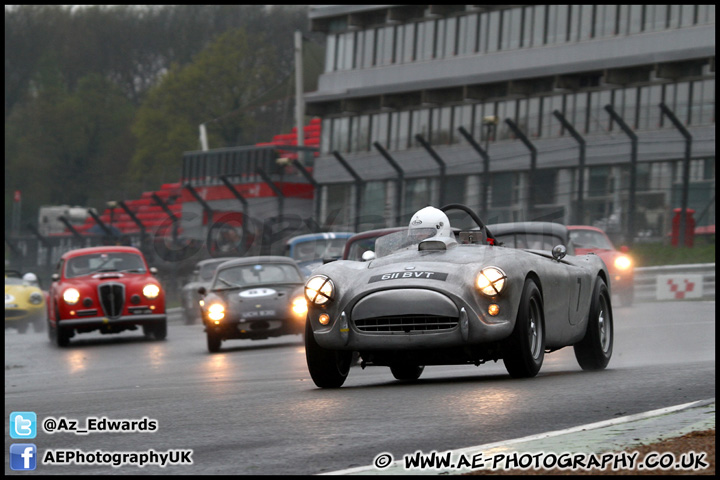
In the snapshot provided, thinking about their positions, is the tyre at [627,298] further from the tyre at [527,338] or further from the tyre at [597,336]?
the tyre at [527,338]

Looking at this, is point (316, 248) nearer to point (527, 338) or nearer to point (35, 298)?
point (35, 298)

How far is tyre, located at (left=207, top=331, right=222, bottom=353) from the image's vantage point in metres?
19.1

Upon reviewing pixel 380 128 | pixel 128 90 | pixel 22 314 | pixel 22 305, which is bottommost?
pixel 22 314

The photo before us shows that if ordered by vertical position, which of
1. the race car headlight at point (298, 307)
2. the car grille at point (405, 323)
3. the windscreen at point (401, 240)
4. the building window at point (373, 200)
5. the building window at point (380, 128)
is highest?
the building window at point (380, 128)

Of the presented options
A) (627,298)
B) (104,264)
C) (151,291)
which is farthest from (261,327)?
(627,298)

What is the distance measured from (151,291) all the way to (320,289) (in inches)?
521

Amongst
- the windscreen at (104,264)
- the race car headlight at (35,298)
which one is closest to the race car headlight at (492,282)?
the windscreen at (104,264)

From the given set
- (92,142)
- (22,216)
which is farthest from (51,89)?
(22,216)

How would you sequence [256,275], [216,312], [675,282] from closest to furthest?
1. [216,312]
2. [256,275]
3. [675,282]

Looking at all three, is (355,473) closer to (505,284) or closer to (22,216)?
(505,284)

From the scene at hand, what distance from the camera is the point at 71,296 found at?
2239 cm

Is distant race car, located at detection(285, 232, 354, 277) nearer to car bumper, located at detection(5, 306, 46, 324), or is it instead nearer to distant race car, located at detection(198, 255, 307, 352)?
distant race car, located at detection(198, 255, 307, 352)

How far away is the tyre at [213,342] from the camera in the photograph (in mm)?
19141

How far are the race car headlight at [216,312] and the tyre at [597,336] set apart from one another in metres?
8.41
